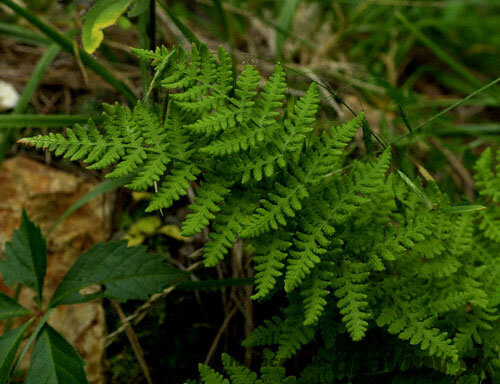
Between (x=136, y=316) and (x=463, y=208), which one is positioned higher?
(x=463, y=208)

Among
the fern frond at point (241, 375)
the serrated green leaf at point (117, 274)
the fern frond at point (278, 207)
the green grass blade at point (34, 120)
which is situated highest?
the green grass blade at point (34, 120)

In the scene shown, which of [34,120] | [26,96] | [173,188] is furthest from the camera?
[26,96]

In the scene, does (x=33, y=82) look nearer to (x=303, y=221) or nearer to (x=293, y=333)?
(x=303, y=221)

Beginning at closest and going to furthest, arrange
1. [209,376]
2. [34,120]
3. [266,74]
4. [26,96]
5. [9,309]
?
[209,376]
[9,309]
[34,120]
[26,96]
[266,74]

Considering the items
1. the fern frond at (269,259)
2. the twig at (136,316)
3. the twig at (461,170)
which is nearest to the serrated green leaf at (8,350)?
the twig at (136,316)

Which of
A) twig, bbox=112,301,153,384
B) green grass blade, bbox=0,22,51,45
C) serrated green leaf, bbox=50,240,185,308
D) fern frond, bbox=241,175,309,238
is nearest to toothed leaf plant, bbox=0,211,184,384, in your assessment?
serrated green leaf, bbox=50,240,185,308

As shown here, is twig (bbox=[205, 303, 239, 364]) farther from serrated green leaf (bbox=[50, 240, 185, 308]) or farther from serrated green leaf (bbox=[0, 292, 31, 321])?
serrated green leaf (bbox=[0, 292, 31, 321])

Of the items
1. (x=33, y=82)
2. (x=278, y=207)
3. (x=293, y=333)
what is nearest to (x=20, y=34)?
(x=33, y=82)

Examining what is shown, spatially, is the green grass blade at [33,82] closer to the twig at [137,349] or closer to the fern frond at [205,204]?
the twig at [137,349]

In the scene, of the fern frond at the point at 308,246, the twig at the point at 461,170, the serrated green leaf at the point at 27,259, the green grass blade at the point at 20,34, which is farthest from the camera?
the twig at the point at 461,170
